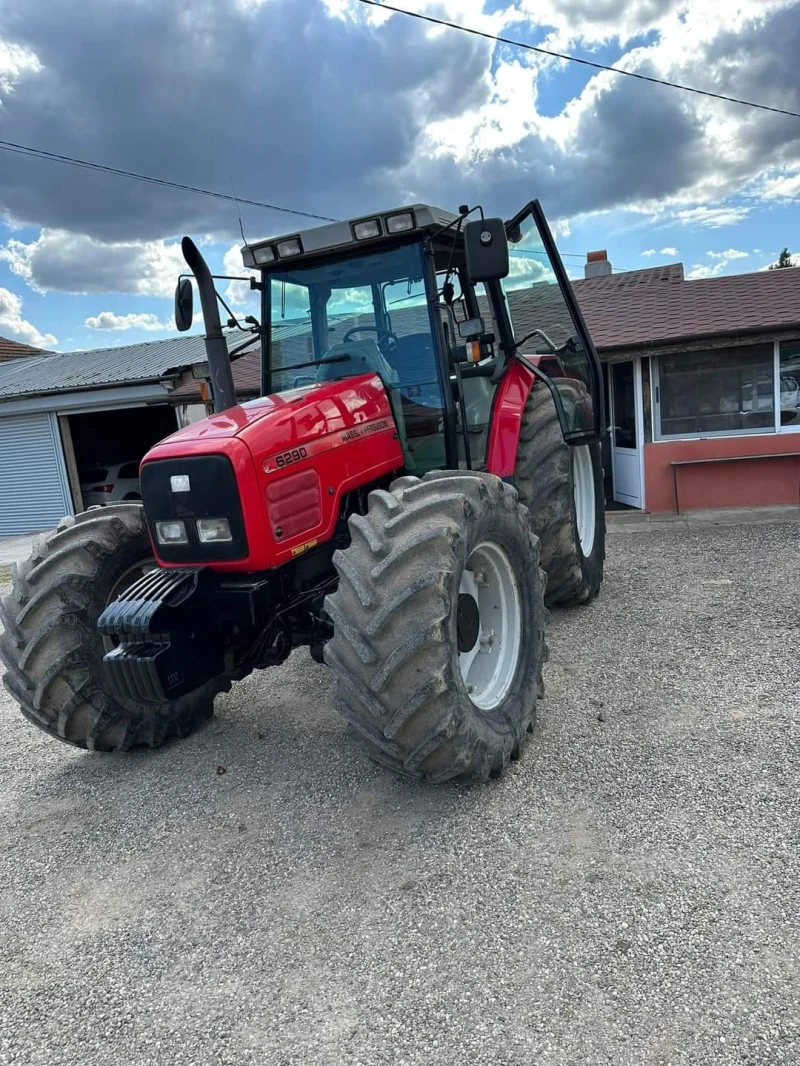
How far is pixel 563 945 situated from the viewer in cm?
229

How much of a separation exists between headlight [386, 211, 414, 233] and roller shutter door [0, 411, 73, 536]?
1287 centimetres

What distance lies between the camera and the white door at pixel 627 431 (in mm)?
9250

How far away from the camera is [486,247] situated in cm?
329

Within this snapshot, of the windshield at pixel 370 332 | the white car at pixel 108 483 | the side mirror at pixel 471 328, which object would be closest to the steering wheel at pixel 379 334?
the windshield at pixel 370 332

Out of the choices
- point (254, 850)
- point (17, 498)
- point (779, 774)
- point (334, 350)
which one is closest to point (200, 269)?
point (334, 350)

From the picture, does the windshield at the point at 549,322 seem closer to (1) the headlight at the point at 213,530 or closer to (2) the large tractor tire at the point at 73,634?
(1) the headlight at the point at 213,530

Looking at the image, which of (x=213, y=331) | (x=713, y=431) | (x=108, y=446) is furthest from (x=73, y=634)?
(x=108, y=446)

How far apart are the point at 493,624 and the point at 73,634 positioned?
6.31 feet

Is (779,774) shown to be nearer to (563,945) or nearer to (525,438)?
(563,945)

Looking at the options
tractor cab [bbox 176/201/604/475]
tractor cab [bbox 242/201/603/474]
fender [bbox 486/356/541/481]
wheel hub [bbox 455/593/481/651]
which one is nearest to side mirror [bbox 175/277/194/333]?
tractor cab [bbox 176/201/604/475]

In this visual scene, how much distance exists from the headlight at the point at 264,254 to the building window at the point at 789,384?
6923mm

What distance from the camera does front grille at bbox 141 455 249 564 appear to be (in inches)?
120

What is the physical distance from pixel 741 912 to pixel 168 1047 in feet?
5.64

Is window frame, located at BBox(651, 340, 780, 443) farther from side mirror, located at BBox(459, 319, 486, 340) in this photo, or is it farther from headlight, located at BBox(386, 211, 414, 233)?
headlight, located at BBox(386, 211, 414, 233)
